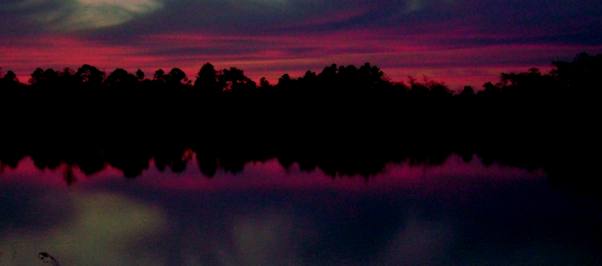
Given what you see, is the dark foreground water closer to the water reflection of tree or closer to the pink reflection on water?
the pink reflection on water

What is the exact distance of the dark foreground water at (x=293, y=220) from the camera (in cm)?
1576

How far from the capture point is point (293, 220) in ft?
66.1

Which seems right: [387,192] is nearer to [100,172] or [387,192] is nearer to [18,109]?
[100,172]

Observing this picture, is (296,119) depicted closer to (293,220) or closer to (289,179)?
(289,179)

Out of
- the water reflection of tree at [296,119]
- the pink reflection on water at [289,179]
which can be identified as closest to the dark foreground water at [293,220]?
the pink reflection on water at [289,179]

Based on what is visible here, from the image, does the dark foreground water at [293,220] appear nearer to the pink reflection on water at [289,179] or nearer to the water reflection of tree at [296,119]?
the pink reflection on water at [289,179]

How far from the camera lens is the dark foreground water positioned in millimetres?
15758

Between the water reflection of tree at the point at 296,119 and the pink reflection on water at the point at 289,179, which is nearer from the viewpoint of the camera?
the pink reflection on water at the point at 289,179

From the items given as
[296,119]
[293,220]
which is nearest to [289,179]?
[293,220]

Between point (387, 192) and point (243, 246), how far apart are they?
1092 centimetres

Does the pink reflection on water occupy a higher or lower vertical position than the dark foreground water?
lower

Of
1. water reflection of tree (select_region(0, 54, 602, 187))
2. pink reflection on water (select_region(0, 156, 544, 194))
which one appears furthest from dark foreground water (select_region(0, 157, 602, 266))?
water reflection of tree (select_region(0, 54, 602, 187))

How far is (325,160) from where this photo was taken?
37.5 meters

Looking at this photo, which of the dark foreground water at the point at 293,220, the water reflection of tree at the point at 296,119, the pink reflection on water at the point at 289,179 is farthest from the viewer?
the water reflection of tree at the point at 296,119
